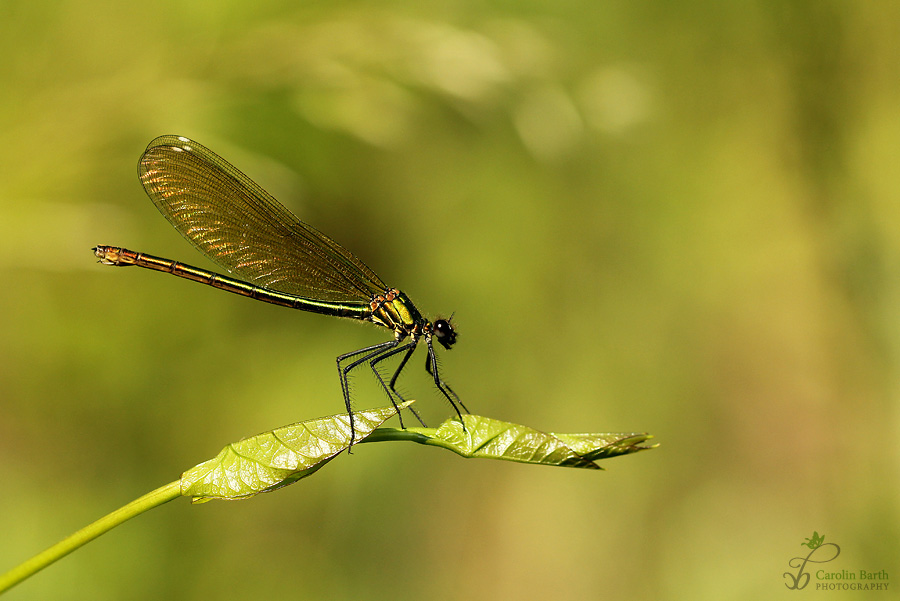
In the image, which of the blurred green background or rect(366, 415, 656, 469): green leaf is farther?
the blurred green background

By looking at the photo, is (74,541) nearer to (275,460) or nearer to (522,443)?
(275,460)

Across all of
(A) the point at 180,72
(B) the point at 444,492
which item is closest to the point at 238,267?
(A) the point at 180,72

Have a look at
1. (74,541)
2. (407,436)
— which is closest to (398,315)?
(407,436)

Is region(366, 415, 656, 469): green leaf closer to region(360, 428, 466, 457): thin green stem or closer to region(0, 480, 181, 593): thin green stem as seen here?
region(360, 428, 466, 457): thin green stem

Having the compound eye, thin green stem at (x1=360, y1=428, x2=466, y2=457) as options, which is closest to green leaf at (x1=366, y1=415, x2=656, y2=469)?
thin green stem at (x1=360, y1=428, x2=466, y2=457)

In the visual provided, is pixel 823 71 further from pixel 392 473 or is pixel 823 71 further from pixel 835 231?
pixel 392 473

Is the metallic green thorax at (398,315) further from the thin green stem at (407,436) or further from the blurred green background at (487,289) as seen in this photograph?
the thin green stem at (407,436)
